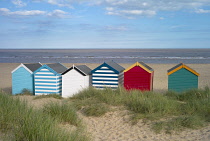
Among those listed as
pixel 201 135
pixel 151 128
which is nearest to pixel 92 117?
pixel 151 128

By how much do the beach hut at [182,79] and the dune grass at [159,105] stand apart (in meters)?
0.50

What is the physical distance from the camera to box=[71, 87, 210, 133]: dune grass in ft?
19.6

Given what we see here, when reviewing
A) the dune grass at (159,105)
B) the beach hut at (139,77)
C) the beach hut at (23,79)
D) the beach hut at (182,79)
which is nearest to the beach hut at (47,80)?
the beach hut at (23,79)

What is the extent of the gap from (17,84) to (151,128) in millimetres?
6187

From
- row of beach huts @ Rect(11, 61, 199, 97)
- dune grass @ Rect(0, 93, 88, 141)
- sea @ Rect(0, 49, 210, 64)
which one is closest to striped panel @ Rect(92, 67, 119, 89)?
row of beach huts @ Rect(11, 61, 199, 97)

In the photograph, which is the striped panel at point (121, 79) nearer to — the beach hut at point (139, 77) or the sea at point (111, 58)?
the beach hut at point (139, 77)

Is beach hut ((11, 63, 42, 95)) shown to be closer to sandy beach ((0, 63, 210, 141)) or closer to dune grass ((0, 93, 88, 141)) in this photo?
sandy beach ((0, 63, 210, 141))

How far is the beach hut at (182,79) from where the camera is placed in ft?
29.4

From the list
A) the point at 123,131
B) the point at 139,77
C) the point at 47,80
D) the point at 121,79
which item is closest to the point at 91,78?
the point at 121,79

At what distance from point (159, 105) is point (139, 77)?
7.30 ft

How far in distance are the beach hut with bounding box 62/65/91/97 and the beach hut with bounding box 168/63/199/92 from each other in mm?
3164

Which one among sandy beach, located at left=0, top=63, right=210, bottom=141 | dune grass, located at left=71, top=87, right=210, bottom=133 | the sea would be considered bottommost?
sandy beach, located at left=0, top=63, right=210, bottom=141

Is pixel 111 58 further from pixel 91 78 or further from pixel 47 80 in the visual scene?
pixel 47 80

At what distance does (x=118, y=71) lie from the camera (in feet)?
29.2
